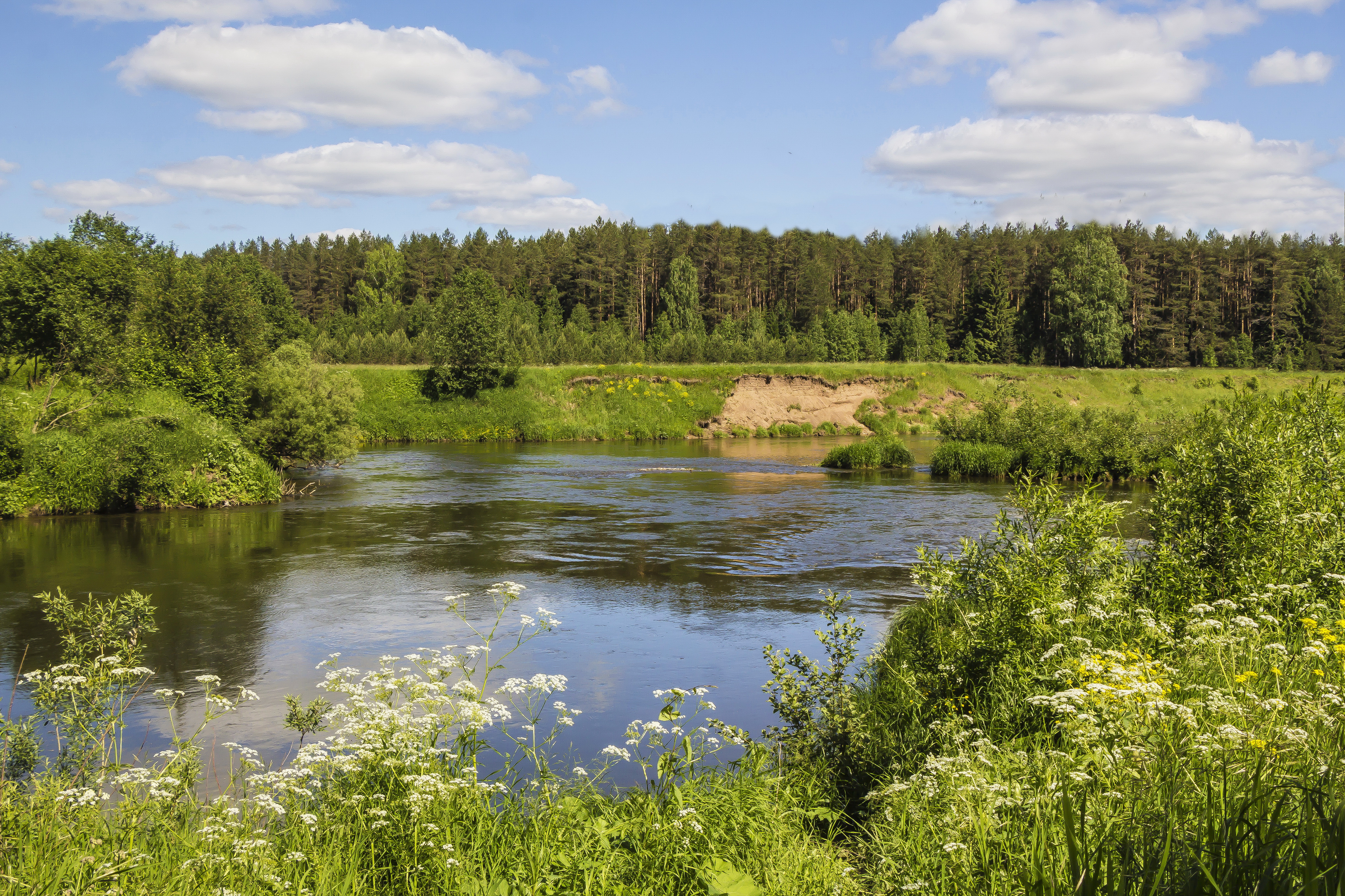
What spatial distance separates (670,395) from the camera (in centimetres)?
6075

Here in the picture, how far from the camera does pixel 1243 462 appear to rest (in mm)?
9195

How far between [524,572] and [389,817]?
40.7 ft

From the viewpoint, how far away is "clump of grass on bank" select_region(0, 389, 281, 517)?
77.2 feet

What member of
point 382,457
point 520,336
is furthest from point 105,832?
point 520,336

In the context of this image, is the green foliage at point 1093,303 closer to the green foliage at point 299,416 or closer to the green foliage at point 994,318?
the green foliage at point 994,318

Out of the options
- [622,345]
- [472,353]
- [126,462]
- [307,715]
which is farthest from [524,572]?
[622,345]

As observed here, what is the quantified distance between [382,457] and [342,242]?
81342 millimetres

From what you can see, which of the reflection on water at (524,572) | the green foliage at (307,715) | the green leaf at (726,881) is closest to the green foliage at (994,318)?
the reflection on water at (524,572)

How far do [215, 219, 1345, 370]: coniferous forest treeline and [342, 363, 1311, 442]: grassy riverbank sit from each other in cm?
546

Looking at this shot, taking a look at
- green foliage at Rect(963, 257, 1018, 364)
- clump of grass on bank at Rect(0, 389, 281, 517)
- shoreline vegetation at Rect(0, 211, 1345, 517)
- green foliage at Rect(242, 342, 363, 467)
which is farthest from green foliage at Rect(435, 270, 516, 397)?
green foliage at Rect(963, 257, 1018, 364)

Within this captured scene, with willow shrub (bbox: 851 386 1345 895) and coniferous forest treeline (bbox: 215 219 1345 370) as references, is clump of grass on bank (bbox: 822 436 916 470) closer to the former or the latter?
willow shrub (bbox: 851 386 1345 895)

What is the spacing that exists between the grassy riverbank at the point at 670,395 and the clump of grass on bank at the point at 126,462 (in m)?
24.3

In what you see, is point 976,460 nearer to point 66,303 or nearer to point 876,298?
point 66,303

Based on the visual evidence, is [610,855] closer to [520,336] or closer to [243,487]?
[243,487]
